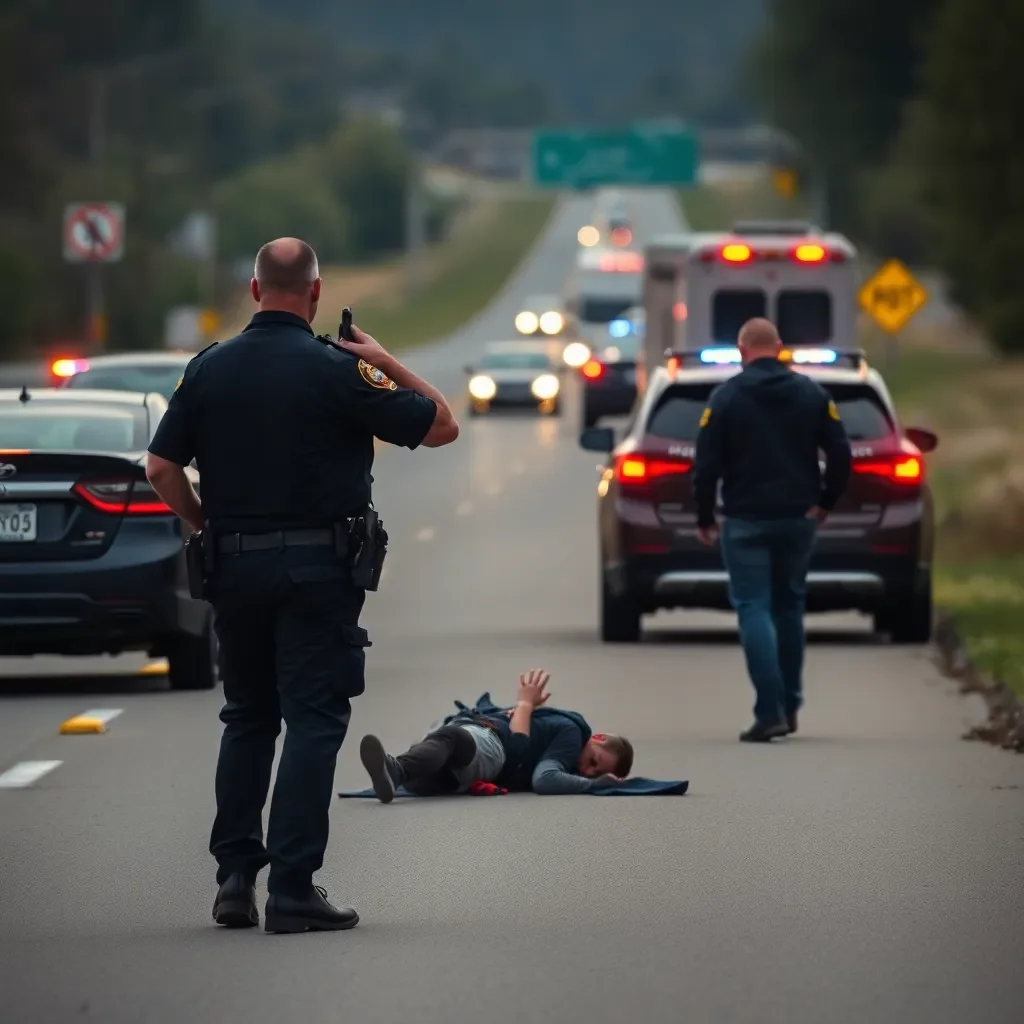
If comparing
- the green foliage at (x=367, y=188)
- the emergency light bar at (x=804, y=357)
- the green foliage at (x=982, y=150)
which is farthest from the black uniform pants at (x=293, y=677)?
the green foliage at (x=367, y=188)

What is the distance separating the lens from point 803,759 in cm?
1288

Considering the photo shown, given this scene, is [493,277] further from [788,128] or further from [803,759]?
[803,759]

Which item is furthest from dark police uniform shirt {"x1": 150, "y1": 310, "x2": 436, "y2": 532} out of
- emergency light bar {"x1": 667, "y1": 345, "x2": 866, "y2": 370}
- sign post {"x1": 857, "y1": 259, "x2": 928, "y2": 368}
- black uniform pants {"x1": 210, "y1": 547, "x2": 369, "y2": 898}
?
sign post {"x1": 857, "y1": 259, "x2": 928, "y2": 368}

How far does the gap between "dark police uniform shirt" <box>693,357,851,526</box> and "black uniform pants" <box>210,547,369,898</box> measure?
555 cm

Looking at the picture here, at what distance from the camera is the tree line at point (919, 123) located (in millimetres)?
81375

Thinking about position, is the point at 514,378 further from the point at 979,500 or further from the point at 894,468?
the point at 894,468

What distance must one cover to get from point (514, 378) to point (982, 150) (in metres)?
28.0

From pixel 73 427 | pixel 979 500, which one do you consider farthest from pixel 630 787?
pixel 979 500

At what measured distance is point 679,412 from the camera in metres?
18.2

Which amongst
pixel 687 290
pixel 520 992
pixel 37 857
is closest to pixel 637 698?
pixel 37 857

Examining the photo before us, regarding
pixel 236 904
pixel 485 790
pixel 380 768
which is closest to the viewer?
pixel 236 904

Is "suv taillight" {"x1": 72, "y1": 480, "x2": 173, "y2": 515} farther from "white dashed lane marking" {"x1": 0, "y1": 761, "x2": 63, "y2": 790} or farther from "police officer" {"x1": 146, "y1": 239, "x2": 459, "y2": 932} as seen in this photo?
"police officer" {"x1": 146, "y1": 239, "x2": 459, "y2": 932}

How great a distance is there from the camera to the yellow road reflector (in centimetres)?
1395

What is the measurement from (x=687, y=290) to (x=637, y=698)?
17.3 meters
